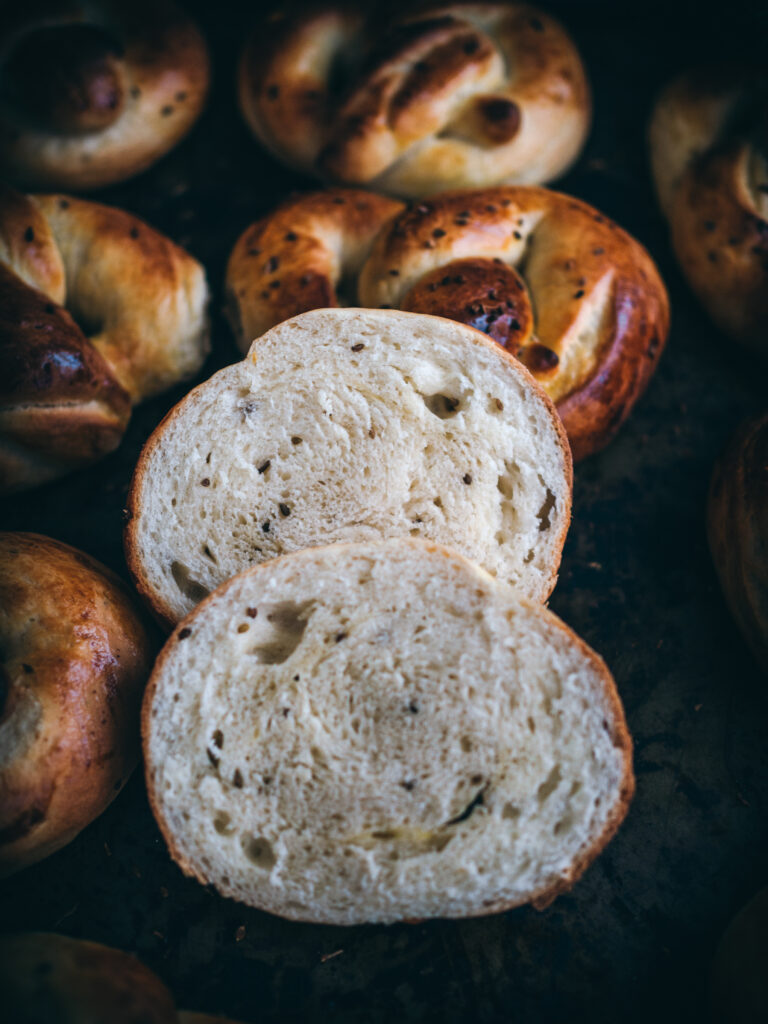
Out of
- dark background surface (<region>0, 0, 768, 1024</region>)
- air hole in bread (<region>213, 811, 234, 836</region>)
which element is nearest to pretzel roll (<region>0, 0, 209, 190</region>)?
dark background surface (<region>0, 0, 768, 1024</region>)

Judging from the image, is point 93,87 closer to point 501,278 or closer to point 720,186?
point 501,278

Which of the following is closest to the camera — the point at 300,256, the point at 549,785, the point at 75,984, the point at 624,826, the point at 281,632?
the point at 75,984

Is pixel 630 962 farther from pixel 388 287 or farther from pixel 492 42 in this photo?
pixel 492 42

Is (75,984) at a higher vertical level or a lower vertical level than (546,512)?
lower

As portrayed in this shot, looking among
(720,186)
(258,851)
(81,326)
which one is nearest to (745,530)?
(720,186)

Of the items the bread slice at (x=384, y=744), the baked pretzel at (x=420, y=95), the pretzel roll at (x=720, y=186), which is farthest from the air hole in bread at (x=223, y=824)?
the pretzel roll at (x=720, y=186)

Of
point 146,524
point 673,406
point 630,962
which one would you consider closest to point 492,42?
point 673,406

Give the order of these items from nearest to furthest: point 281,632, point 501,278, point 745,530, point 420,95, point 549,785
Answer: point 549,785, point 281,632, point 745,530, point 501,278, point 420,95

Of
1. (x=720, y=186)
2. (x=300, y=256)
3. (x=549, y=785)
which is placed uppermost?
(x=720, y=186)
